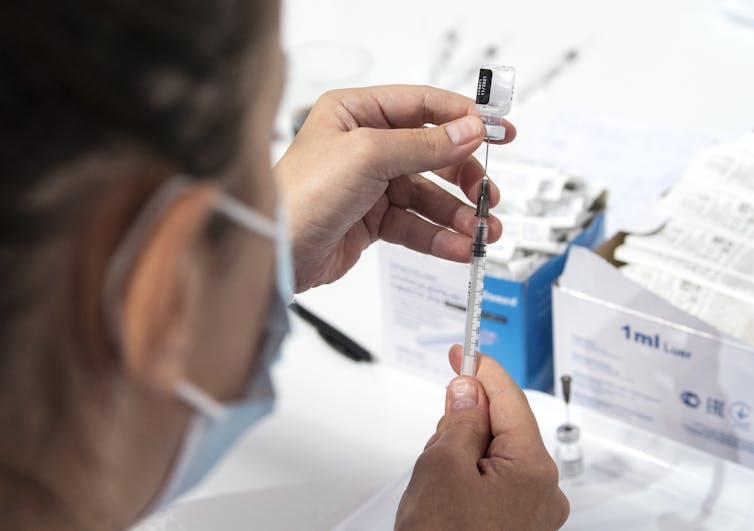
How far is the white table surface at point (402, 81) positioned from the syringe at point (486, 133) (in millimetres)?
193

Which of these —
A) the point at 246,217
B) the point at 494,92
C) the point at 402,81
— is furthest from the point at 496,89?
the point at 402,81

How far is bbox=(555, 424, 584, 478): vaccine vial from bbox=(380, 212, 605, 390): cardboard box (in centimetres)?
10

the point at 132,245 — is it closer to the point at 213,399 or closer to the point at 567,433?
the point at 213,399

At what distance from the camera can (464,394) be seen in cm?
74

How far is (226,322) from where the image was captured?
46 centimetres

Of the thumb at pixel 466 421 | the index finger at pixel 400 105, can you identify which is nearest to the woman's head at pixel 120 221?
the thumb at pixel 466 421

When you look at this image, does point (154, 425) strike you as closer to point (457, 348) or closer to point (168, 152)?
point (168, 152)

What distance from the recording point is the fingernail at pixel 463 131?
767mm

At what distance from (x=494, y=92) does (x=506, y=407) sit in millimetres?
270

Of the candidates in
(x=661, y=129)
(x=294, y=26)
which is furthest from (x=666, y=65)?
(x=294, y=26)

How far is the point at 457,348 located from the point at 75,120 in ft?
1.62

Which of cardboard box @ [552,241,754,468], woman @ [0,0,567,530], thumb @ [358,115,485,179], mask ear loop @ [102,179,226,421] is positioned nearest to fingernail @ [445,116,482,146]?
thumb @ [358,115,485,179]

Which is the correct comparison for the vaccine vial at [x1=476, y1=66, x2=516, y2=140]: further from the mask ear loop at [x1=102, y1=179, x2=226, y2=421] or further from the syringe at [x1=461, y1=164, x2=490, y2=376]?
the mask ear loop at [x1=102, y1=179, x2=226, y2=421]

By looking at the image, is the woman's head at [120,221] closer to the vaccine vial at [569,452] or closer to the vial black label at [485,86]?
the vial black label at [485,86]
